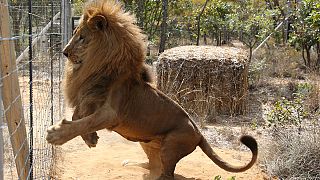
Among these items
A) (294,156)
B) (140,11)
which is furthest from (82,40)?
(140,11)

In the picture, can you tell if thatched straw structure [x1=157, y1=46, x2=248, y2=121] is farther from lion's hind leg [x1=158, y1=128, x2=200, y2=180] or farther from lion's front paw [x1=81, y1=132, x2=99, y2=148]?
lion's front paw [x1=81, y1=132, x2=99, y2=148]

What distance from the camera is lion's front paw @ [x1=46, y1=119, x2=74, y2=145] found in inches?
128

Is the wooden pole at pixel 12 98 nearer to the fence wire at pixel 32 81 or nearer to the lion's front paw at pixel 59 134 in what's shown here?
the fence wire at pixel 32 81

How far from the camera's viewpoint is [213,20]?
16.4m

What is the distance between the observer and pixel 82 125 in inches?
134

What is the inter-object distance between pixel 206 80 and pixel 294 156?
3.45m

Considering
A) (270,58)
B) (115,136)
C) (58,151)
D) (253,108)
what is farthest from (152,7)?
(58,151)

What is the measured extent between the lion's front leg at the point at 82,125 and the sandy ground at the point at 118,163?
5.30ft

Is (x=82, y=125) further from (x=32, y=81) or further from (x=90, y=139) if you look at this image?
(x=32, y=81)

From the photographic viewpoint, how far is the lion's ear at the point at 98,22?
3.78 metres

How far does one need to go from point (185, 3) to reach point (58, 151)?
44.8 feet

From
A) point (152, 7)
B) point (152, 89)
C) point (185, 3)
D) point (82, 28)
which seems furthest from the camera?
point (185, 3)

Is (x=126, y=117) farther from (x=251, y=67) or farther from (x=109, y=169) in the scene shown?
(x=251, y=67)

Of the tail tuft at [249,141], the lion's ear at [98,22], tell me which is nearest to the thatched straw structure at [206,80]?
the tail tuft at [249,141]
